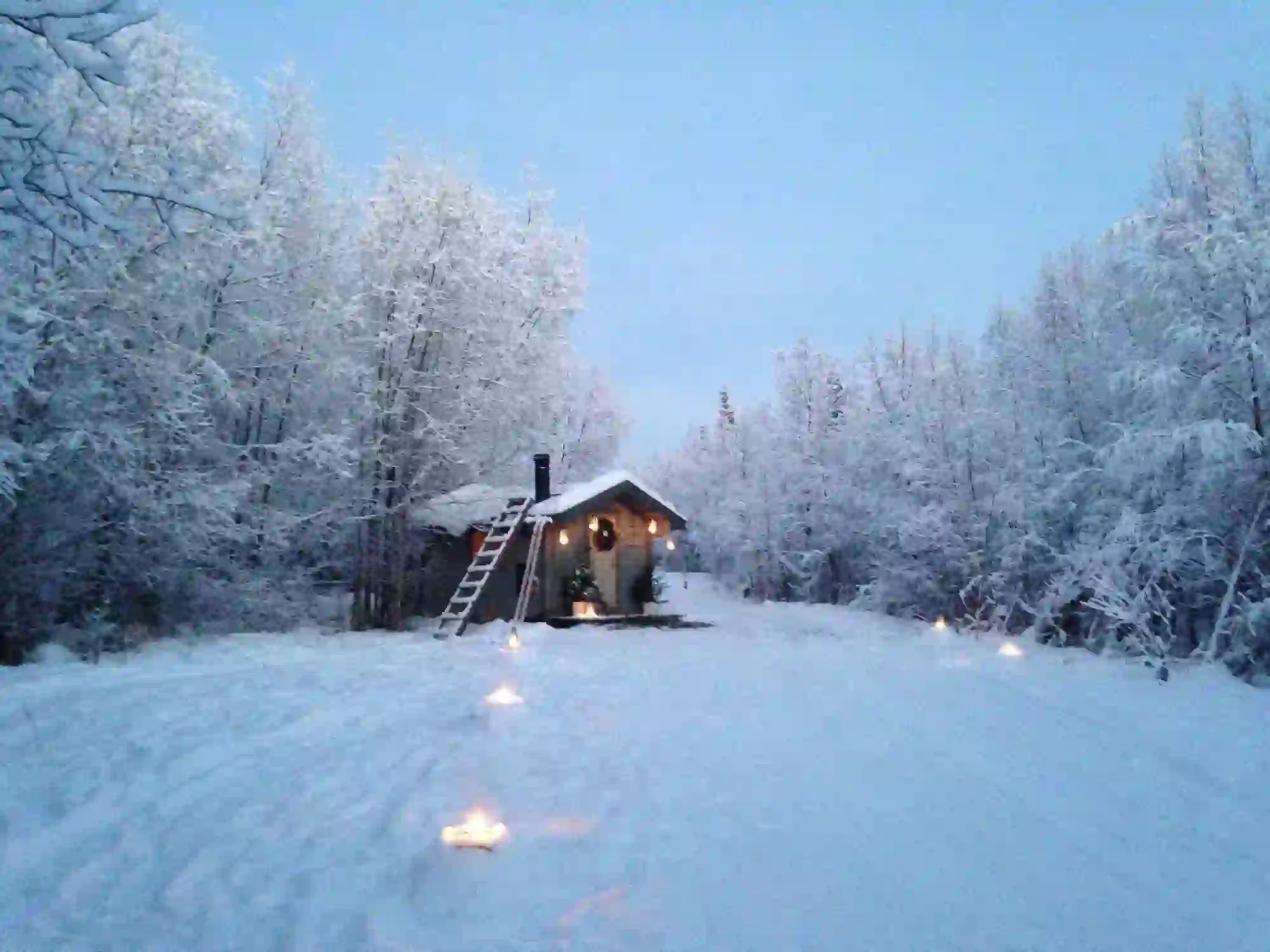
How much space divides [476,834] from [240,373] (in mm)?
14064

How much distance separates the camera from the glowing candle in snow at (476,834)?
4.19 meters

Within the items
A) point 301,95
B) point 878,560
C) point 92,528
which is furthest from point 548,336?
point 92,528

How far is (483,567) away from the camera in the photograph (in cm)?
1812

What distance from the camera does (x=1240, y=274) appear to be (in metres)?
13.8

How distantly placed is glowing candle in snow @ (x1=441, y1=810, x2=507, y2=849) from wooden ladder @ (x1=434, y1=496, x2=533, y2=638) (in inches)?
484

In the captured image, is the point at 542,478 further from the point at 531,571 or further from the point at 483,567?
the point at 483,567

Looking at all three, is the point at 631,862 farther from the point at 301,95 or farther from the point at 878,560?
the point at 878,560

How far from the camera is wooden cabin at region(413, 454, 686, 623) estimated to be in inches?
808

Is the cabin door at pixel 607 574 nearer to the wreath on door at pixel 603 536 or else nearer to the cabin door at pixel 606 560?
the cabin door at pixel 606 560

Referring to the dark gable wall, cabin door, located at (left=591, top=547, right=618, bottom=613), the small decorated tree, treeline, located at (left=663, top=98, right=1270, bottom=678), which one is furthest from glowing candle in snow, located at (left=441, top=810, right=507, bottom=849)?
cabin door, located at (left=591, top=547, right=618, bottom=613)

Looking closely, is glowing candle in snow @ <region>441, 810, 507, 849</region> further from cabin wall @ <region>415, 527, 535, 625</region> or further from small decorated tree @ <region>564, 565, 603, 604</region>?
small decorated tree @ <region>564, 565, 603, 604</region>

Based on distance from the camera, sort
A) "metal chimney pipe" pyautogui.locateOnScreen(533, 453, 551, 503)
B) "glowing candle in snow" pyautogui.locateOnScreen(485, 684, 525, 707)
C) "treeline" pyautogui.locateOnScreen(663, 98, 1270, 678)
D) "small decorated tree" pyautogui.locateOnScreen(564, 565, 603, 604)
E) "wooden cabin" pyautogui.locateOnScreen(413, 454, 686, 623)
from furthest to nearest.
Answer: "metal chimney pipe" pyautogui.locateOnScreen(533, 453, 551, 503) < "small decorated tree" pyautogui.locateOnScreen(564, 565, 603, 604) < "wooden cabin" pyautogui.locateOnScreen(413, 454, 686, 623) < "treeline" pyautogui.locateOnScreen(663, 98, 1270, 678) < "glowing candle in snow" pyautogui.locateOnScreen(485, 684, 525, 707)

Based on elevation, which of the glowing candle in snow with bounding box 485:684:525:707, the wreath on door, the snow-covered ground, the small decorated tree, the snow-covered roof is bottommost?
the snow-covered ground

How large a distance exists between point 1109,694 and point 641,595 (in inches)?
555
